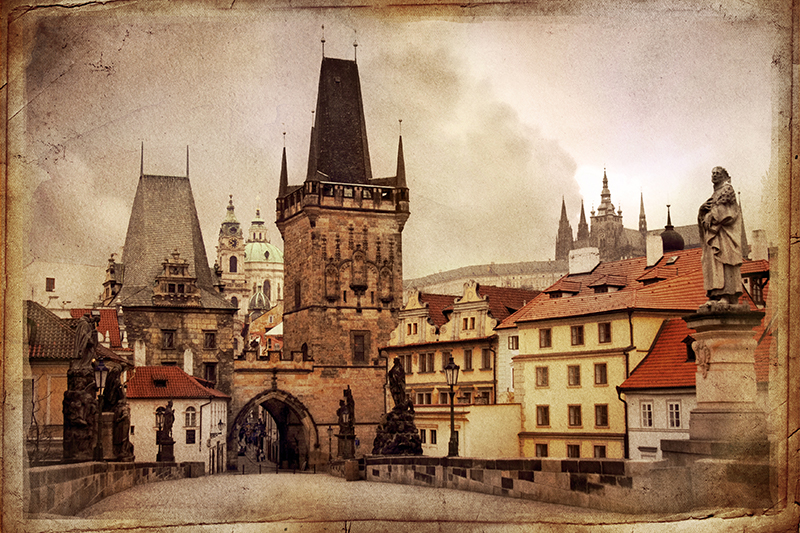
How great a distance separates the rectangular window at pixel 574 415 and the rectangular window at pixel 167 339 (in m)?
22.5

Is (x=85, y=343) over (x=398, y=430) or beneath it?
over

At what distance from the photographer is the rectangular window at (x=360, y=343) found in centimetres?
4675

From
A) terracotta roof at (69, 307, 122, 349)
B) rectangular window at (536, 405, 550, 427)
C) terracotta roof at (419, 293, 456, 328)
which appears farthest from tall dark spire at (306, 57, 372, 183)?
rectangular window at (536, 405, 550, 427)

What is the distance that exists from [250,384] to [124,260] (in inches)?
280

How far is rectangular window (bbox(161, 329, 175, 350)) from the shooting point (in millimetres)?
44816

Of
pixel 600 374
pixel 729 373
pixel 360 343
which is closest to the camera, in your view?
pixel 729 373

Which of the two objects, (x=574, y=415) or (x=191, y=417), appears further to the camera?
(x=191, y=417)

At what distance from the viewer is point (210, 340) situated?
151ft

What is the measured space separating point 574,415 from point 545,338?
2.30 metres

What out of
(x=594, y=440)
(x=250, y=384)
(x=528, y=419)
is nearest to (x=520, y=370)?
(x=528, y=419)

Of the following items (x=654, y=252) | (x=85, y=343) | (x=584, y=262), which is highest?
(x=654, y=252)

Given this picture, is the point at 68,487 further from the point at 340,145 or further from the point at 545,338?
the point at 340,145

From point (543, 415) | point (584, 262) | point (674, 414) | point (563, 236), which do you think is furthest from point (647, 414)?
point (584, 262)

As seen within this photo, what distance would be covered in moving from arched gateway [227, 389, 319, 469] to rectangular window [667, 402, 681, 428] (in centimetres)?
2515
